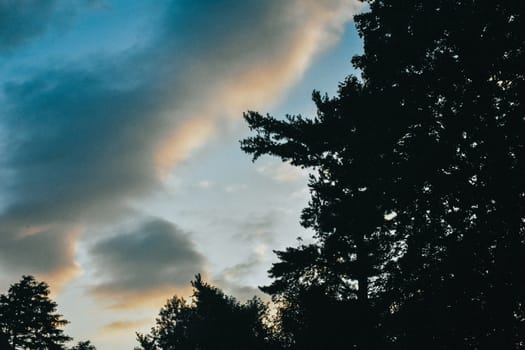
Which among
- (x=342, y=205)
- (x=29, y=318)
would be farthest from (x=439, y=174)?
(x=29, y=318)

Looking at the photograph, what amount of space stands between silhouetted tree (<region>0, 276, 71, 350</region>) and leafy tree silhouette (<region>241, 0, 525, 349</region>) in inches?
1219

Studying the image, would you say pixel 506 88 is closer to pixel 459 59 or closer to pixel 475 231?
pixel 459 59

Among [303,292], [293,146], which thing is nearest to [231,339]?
[303,292]

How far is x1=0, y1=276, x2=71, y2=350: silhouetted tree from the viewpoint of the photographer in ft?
99.1

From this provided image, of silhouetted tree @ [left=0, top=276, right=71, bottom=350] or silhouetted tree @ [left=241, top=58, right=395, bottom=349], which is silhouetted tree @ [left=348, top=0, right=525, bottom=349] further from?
silhouetted tree @ [left=0, top=276, right=71, bottom=350]

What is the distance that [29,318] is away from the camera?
101ft

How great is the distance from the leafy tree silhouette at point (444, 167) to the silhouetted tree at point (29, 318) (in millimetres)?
30965

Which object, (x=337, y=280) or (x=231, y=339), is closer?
(x=337, y=280)

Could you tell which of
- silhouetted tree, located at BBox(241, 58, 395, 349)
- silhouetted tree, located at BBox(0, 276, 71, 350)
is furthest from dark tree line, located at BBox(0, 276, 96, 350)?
silhouetted tree, located at BBox(241, 58, 395, 349)

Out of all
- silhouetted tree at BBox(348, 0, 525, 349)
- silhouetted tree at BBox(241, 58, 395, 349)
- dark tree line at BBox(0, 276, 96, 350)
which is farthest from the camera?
dark tree line at BBox(0, 276, 96, 350)

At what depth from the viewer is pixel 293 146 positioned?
607 inches

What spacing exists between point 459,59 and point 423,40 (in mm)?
1189

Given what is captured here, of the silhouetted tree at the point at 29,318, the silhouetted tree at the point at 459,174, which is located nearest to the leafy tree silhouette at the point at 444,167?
the silhouetted tree at the point at 459,174

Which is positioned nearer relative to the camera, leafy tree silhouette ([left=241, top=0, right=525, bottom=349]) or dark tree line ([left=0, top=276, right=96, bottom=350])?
leafy tree silhouette ([left=241, top=0, right=525, bottom=349])
